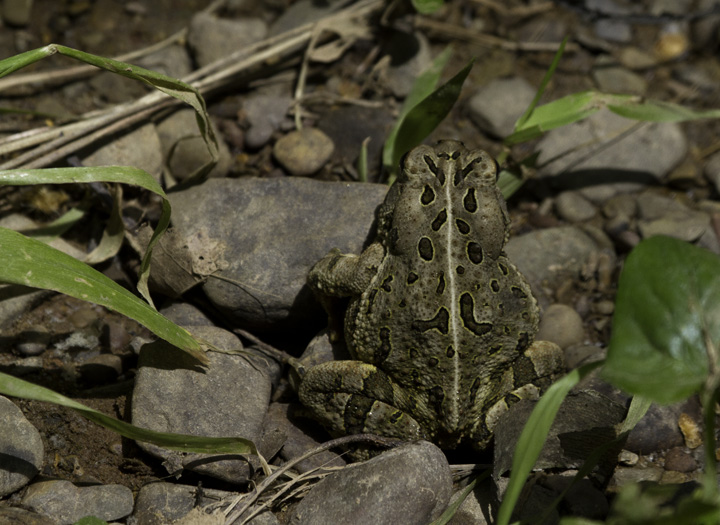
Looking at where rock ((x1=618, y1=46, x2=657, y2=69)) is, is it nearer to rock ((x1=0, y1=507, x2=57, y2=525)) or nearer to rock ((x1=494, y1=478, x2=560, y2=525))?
rock ((x1=494, y1=478, x2=560, y2=525))

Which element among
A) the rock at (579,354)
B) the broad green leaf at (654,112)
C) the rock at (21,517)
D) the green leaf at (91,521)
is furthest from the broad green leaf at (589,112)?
the rock at (21,517)

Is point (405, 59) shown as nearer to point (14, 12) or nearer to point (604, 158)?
point (604, 158)

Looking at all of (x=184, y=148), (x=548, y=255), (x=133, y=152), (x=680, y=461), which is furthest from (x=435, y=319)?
(x=133, y=152)

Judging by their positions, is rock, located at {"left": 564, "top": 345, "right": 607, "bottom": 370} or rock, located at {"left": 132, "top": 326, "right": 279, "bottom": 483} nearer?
rock, located at {"left": 132, "top": 326, "right": 279, "bottom": 483}

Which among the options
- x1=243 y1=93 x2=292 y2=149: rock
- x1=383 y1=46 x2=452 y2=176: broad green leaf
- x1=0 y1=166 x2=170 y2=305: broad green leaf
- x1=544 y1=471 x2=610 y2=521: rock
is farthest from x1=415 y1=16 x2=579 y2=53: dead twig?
x1=544 y1=471 x2=610 y2=521: rock

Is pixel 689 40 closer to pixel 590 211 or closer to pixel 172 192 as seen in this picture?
pixel 590 211

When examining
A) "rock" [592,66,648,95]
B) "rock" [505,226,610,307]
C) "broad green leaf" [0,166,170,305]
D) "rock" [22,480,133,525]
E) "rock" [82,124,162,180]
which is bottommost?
"rock" [22,480,133,525]
